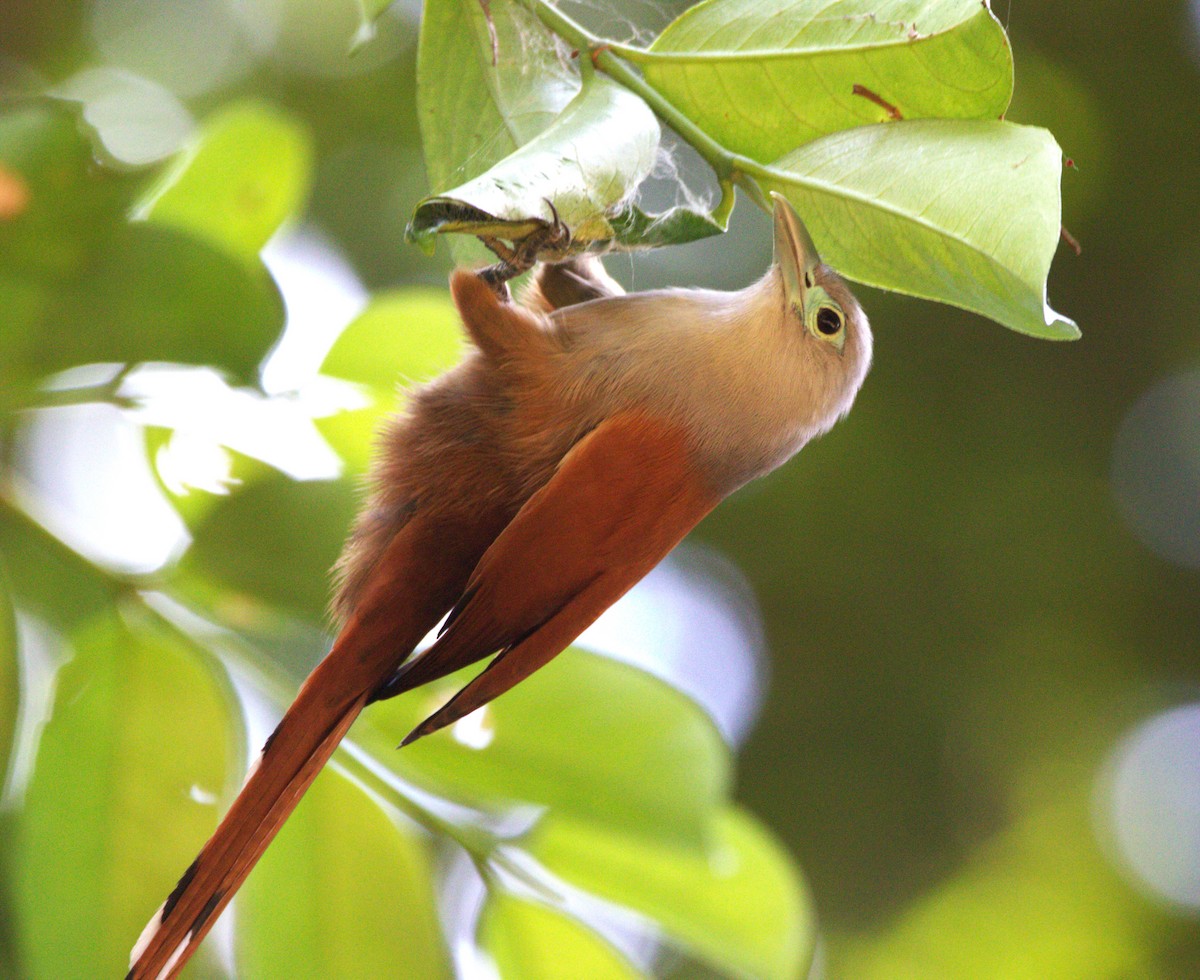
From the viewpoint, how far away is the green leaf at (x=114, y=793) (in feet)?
4.06

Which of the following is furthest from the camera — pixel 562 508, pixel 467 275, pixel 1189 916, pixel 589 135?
pixel 1189 916

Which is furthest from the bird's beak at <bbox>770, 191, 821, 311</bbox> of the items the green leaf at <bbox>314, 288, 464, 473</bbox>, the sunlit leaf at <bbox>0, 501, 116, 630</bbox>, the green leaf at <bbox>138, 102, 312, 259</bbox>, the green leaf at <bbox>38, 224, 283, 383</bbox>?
the sunlit leaf at <bbox>0, 501, 116, 630</bbox>

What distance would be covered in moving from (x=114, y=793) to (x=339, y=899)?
0.27 meters

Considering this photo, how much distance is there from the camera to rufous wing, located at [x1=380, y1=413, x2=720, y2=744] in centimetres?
119

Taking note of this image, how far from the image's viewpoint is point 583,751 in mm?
1428

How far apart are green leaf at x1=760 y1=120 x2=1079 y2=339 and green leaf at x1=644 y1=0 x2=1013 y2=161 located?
0.19ft

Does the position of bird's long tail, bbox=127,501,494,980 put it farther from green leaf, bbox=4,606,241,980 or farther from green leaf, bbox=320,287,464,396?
green leaf, bbox=320,287,464,396

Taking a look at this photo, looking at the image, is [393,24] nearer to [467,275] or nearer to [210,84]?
[210,84]

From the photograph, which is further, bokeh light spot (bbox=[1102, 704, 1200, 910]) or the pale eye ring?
bokeh light spot (bbox=[1102, 704, 1200, 910])

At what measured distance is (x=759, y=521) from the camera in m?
3.36

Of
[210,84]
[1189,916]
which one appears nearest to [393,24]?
[210,84]

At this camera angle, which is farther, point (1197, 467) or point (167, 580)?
point (1197, 467)

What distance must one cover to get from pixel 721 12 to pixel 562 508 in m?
0.50

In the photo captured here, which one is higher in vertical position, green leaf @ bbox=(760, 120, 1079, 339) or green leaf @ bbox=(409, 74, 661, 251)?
green leaf @ bbox=(409, 74, 661, 251)
